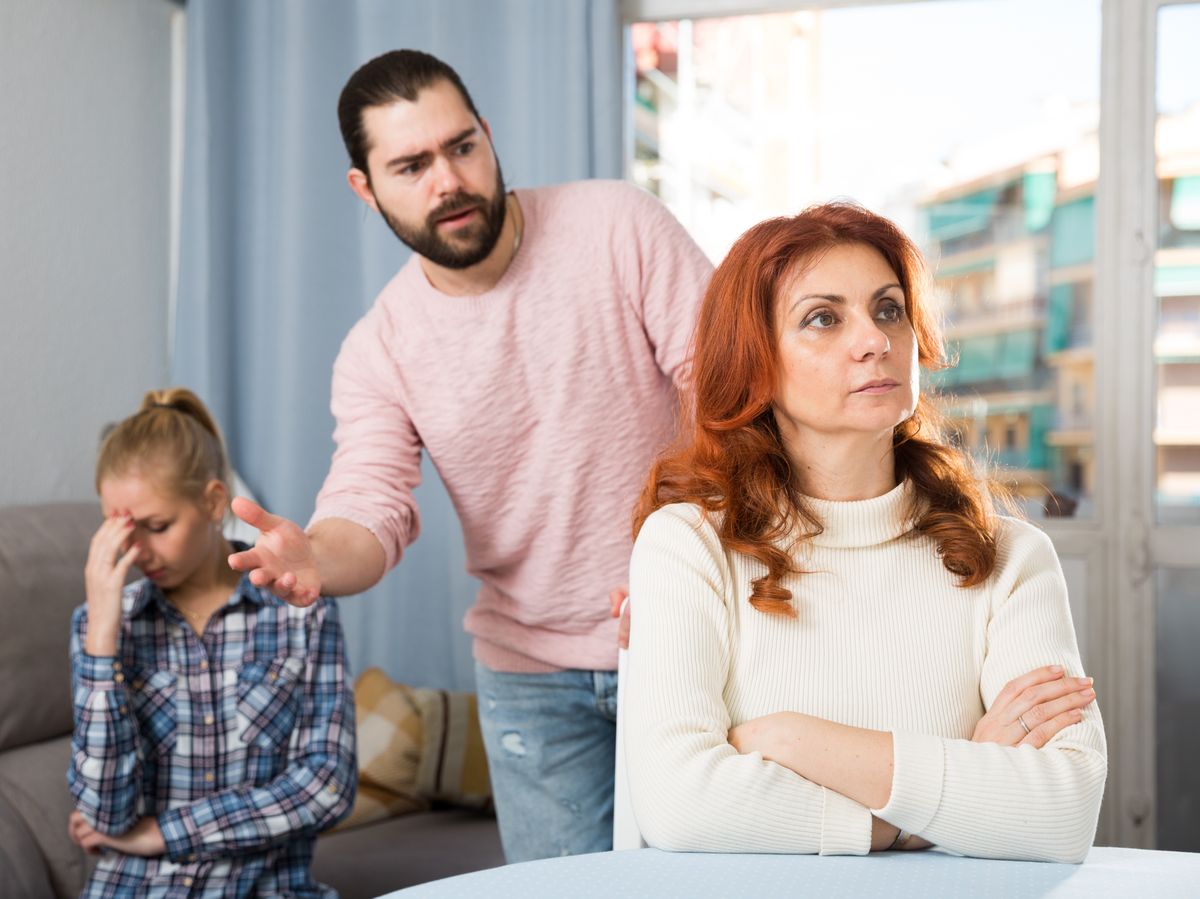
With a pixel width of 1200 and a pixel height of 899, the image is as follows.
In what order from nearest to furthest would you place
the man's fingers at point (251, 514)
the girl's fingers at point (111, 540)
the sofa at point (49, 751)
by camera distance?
1. the man's fingers at point (251, 514)
2. the girl's fingers at point (111, 540)
3. the sofa at point (49, 751)

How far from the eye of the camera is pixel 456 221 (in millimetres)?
1760

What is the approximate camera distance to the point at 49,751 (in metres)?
2.16

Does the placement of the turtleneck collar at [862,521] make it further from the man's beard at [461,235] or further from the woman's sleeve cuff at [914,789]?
the man's beard at [461,235]

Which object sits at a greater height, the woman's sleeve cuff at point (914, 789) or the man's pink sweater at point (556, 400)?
the man's pink sweater at point (556, 400)

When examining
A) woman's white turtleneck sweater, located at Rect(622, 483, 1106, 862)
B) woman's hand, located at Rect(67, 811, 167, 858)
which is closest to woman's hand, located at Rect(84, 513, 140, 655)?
woman's hand, located at Rect(67, 811, 167, 858)

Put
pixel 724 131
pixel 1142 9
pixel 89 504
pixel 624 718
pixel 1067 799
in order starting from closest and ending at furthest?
pixel 1067 799 → pixel 624 718 → pixel 89 504 → pixel 1142 9 → pixel 724 131

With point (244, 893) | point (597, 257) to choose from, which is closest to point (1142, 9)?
point (597, 257)

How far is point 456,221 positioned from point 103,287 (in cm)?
160

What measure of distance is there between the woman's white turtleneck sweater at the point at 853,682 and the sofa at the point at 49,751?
1201 mm

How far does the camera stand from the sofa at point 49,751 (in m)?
2.03

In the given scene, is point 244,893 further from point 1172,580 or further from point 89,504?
point 1172,580

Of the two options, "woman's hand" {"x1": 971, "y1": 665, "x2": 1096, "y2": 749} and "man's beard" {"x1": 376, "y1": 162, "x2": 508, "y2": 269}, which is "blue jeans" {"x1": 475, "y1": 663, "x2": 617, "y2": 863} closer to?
"man's beard" {"x1": 376, "y1": 162, "x2": 508, "y2": 269}

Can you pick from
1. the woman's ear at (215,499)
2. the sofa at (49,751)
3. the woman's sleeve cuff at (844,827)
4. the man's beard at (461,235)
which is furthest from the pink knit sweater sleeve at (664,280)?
the sofa at (49,751)

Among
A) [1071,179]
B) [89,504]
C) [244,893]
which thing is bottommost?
[244,893]
